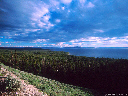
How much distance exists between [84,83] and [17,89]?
1315cm

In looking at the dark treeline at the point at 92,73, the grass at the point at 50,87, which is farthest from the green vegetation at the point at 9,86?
the dark treeline at the point at 92,73

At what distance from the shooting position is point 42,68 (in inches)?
805

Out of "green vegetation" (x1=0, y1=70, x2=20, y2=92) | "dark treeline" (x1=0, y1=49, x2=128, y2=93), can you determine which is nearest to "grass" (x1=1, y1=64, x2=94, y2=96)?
"green vegetation" (x1=0, y1=70, x2=20, y2=92)

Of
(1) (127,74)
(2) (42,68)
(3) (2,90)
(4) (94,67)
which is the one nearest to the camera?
(3) (2,90)

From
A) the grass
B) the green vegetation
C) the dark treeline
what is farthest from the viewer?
the dark treeline

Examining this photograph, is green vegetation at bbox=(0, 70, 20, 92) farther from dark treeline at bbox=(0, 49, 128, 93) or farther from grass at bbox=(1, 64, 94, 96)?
dark treeline at bbox=(0, 49, 128, 93)

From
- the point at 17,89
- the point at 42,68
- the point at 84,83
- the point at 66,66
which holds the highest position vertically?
the point at 17,89

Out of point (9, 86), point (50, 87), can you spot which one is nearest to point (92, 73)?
point (50, 87)

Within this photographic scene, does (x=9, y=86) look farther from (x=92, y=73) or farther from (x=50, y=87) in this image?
(x=92, y=73)

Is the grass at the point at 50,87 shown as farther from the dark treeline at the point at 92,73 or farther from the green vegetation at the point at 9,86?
the dark treeline at the point at 92,73

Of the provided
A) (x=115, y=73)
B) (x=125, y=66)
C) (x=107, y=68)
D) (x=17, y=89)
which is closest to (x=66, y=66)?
(x=107, y=68)

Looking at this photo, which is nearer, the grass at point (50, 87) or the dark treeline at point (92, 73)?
the grass at point (50, 87)

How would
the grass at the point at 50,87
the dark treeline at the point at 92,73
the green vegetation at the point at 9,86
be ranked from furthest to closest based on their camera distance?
the dark treeline at the point at 92,73, the grass at the point at 50,87, the green vegetation at the point at 9,86

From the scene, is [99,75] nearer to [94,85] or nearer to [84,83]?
[94,85]
